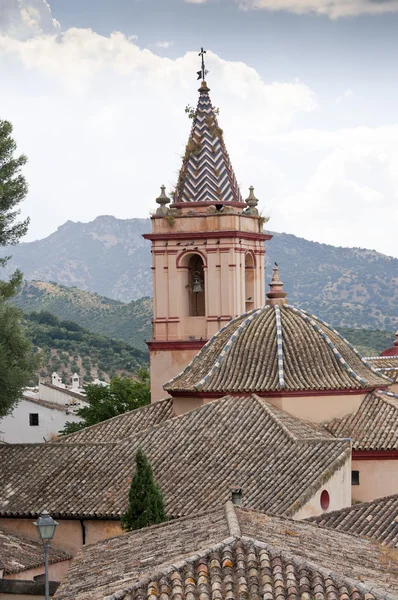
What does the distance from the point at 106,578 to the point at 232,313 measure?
23.6 m

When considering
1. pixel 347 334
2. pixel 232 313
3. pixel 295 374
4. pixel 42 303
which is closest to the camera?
pixel 295 374

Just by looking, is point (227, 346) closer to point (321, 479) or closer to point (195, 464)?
point (195, 464)

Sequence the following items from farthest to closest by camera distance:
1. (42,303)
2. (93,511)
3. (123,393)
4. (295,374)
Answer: (42,303)
(123,393)
(295,374)
(93,511)

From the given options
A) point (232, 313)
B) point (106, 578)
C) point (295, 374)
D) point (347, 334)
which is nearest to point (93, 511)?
point (295, 374)

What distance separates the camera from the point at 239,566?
16.5 meters

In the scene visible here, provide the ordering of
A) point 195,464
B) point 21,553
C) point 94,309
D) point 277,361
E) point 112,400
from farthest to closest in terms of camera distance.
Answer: point 94,309 < point 112,400 < point 277,361 < point 195,464 < point 21,553

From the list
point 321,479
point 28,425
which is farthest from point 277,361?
point 28,425

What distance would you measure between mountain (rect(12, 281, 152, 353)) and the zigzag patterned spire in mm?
59144

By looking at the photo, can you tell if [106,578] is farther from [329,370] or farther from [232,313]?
[232,313]

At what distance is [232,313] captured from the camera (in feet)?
136

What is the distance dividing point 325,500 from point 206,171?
1592 centimetres

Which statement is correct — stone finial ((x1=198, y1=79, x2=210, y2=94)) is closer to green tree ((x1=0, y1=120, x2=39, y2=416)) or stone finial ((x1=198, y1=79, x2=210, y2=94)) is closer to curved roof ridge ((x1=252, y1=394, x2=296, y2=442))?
green tree ((x1=0, y1=120, x2=39, y2=416))

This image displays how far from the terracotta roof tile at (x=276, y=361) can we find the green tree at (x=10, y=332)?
538 centimetres

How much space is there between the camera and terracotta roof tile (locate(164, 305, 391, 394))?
3228cm
